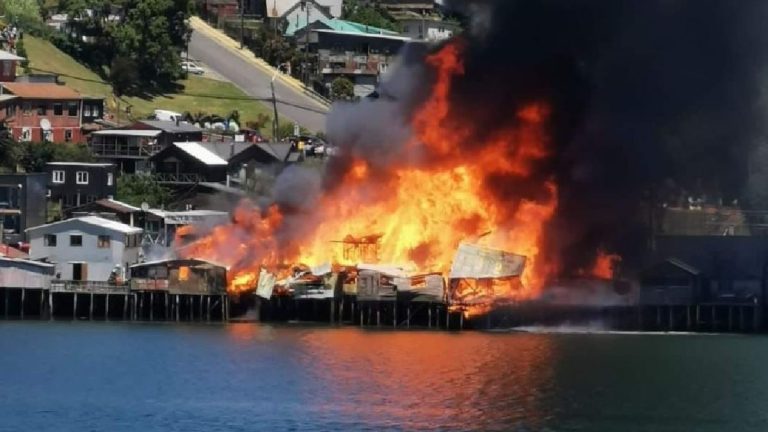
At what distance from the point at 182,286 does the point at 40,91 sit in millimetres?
37301

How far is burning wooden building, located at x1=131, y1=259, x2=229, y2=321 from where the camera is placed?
13312cm

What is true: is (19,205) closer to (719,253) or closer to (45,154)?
(45,154)

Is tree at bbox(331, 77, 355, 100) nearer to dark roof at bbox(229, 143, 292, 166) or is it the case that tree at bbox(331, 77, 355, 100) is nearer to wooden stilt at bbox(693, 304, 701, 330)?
dark roof at bbox(229, 143, 292, 166)

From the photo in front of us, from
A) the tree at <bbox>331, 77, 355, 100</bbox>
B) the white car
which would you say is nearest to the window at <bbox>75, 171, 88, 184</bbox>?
the white car

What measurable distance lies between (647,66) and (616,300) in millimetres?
14688

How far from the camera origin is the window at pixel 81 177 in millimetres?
153625

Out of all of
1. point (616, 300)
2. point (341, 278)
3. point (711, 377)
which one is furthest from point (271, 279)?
point (711, 377)

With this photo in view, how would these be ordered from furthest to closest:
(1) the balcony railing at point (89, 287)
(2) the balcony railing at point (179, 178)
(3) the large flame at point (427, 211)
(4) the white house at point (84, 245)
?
(2) the balcony railing at point (179, 178) → (4) the white house at point (84, 245) → (3) the large flame at point (427, 211) → (1) the balcony railing at point (89, 287)

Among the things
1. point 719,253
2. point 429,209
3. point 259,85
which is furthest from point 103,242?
point 259,85

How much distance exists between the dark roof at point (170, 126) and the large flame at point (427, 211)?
28095mm

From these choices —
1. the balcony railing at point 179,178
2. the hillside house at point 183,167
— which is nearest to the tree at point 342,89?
the hillside house at point 183,167

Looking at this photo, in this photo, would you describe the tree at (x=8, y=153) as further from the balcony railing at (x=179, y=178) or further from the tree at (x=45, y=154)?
the balcony railing at (x=179, y=178)

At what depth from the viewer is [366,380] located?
110812 mm

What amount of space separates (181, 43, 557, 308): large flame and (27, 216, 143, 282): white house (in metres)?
3.60
